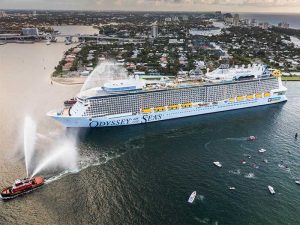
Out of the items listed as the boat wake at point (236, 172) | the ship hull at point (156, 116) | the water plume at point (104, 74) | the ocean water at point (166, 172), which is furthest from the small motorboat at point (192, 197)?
the water plume at point (104, 74)

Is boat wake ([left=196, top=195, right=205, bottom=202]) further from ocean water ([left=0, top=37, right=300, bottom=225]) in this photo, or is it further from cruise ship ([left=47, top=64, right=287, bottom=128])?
cruise ship ([left=47, top=64, right=287, bottom=128])

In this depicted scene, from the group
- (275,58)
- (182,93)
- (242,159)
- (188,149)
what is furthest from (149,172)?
(275,58)

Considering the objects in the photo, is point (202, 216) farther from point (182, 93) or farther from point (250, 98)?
point (250, 98)

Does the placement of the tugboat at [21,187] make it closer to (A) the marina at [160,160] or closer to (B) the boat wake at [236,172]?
(A) the marina at [160,160]

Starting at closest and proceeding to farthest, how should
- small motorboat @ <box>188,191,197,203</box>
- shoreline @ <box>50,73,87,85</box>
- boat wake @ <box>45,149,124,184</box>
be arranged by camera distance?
1. small motorboat @ <box>188,191,197,203</box>
2. boat wake @ <box>45,149,124,184</box>
3. shoreline @ <box>50,73,87,85</box>

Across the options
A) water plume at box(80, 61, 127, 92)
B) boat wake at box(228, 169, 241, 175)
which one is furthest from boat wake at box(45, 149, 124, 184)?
water plume at box(80, 61, 127, 92)

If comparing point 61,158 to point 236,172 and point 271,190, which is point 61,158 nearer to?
point 236,172
